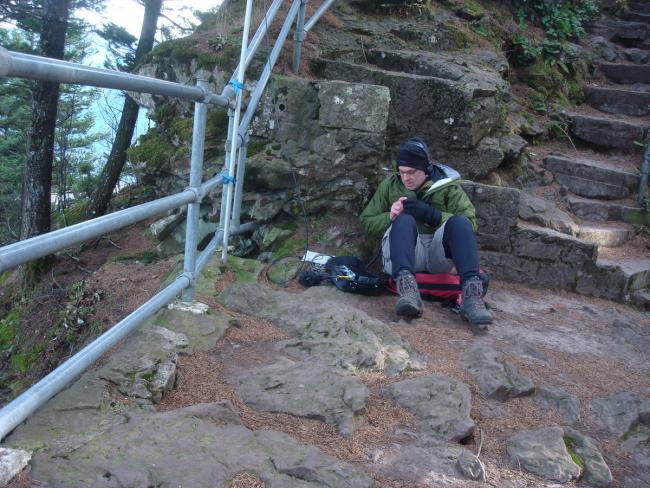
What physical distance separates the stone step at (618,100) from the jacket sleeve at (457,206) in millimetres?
4545

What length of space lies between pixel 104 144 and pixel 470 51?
1549 cm

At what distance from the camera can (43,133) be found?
859 centimetres

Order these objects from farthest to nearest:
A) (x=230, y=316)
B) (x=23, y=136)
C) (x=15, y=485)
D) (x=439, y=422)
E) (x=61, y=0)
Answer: (x=23, y=136) < (x=61, y=0) < (x=230, y=316) < (x=439, y=422) < (x=15, y=485)

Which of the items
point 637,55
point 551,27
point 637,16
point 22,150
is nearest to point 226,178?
point 551,27

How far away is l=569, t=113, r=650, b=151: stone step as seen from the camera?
7.08m

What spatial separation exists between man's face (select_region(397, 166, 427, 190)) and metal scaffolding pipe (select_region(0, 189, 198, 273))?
2085 millimetres

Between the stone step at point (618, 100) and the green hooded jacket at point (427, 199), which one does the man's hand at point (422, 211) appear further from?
the stone step at point (618, 100)

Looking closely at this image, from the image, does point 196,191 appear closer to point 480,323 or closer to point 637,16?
point 480,323

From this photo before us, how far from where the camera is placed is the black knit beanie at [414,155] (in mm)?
4230

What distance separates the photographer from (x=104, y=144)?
19.6 metres

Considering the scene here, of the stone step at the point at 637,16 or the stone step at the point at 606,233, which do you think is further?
the stone step at the point at 637,16

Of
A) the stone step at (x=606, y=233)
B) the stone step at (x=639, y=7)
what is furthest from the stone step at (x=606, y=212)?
the stone step at (x=639, y=7)

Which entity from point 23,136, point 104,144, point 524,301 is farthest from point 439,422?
point 104,144

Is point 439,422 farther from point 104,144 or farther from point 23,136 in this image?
point 104,144
